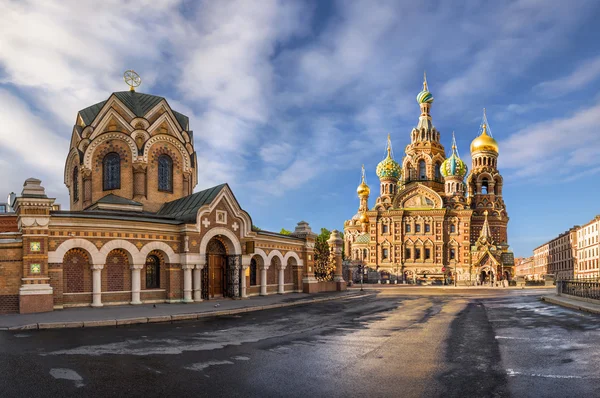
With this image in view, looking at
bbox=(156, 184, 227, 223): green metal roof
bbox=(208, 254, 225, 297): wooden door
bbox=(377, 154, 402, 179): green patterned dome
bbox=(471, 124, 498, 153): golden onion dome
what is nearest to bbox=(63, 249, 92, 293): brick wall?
bbox=(156, 184, 227, 223): green metal roof

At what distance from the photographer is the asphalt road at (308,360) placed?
8.04 meters

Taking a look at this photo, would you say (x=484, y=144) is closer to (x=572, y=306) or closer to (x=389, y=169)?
(x=389, y=169)

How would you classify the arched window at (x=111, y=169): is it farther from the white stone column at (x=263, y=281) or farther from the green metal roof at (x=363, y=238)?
the green metal roof at (x=363, y=238)

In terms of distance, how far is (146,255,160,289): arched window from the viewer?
952 inches

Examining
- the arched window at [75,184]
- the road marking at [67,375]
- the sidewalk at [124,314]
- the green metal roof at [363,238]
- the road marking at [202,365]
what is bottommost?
the sidewalk at [124,314]

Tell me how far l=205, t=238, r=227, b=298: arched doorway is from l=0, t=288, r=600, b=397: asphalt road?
10.2m

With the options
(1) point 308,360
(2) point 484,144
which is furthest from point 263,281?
(2) point 484,144

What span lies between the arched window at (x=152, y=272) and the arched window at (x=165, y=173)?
8587mm

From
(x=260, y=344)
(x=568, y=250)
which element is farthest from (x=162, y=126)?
(x=568, y=250)

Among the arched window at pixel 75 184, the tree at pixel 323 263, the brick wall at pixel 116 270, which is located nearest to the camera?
the brick wall at pixel 116 270

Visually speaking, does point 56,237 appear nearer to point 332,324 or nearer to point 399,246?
point 332,324

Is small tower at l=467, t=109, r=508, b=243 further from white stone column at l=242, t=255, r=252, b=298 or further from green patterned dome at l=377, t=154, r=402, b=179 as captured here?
white stone column at l=242, t=255, r=252, b=298

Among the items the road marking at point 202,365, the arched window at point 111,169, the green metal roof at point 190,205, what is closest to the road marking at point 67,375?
the road marking at point 202,365

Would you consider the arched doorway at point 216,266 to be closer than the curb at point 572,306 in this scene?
No
